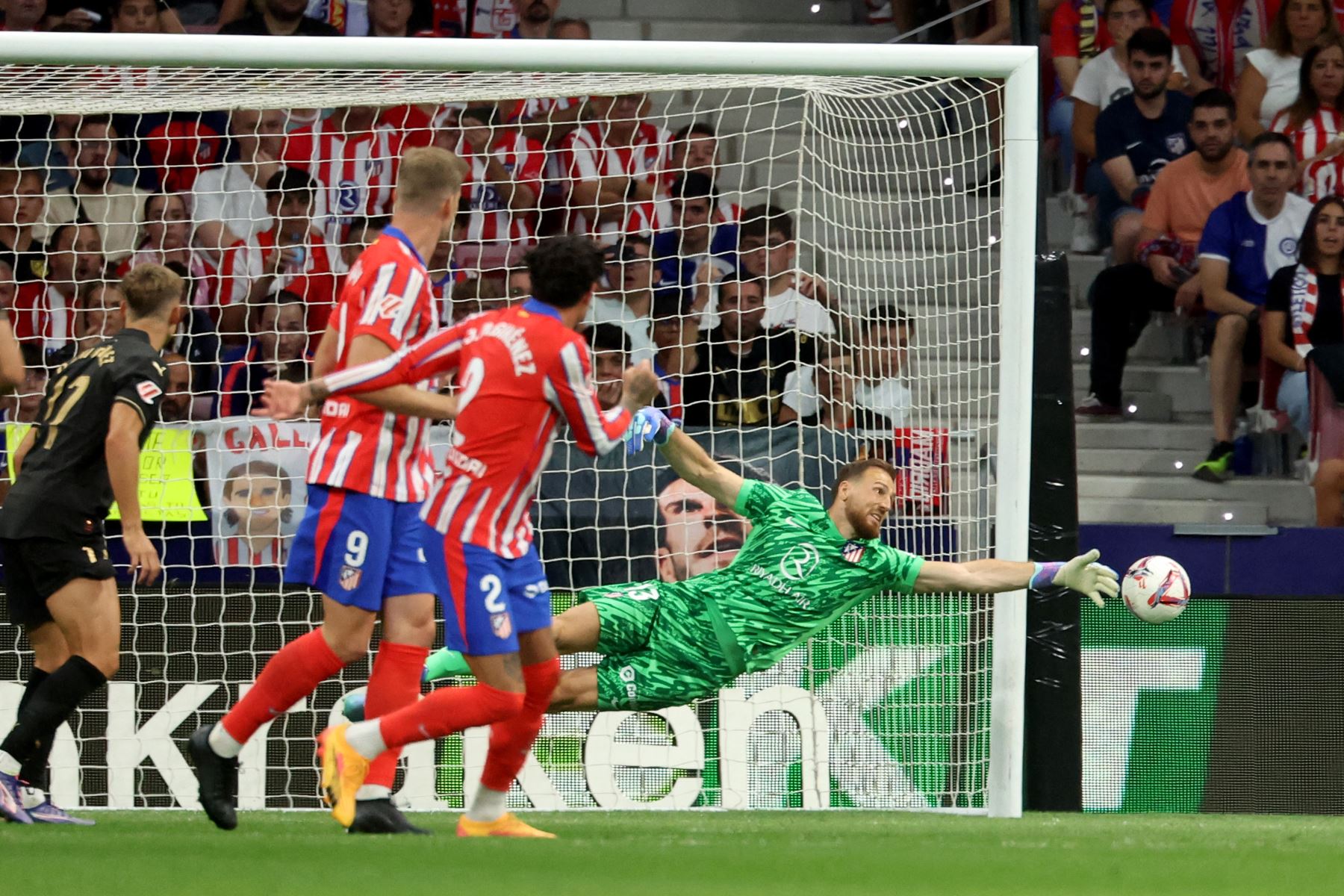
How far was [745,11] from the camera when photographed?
42.4ft

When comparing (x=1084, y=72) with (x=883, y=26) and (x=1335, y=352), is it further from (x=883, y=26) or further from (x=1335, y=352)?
(x=1335, y=352)

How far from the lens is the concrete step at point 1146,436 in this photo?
11219 millimetres

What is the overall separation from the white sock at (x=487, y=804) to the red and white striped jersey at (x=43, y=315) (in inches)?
167

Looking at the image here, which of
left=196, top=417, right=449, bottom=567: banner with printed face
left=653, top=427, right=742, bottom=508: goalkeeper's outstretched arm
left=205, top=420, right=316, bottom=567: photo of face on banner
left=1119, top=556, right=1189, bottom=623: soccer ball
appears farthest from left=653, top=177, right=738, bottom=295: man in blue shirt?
left=1119, top=556, right=1189, bottom=623: soccer ball

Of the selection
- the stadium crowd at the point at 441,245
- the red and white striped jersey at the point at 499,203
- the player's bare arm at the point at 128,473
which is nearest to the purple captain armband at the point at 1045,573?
the stadium crowd at the point at 441,245

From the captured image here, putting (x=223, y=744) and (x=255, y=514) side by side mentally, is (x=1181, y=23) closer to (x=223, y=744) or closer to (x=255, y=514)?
(x=255, y=514)

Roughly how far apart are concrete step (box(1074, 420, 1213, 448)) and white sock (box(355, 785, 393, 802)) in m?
6.69

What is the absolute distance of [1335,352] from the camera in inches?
405

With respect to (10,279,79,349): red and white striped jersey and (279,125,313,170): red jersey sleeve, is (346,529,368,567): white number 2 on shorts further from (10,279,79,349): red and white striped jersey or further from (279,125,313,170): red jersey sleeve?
(279,125,313,170): red jersey sleeve

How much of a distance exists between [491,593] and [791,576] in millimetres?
1737

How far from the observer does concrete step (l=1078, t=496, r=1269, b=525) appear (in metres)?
10.6

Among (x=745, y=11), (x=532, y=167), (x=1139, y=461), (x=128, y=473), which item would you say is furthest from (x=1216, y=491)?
(x=128, y=473)

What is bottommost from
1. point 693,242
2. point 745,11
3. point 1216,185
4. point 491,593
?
point 491,593

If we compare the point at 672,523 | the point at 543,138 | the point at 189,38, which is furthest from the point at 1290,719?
the point at 189,38
